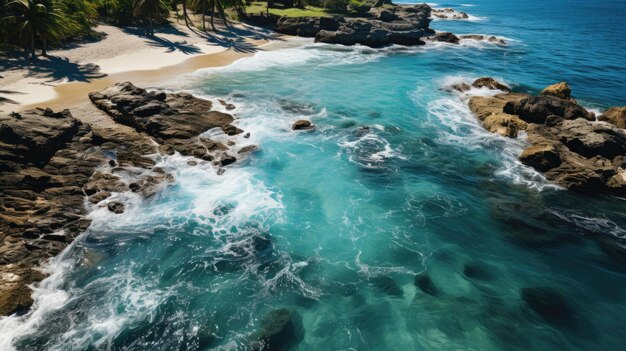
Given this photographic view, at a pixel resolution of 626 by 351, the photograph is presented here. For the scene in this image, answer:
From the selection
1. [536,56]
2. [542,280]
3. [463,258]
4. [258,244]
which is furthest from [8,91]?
[536,56]

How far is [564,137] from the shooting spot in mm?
29391

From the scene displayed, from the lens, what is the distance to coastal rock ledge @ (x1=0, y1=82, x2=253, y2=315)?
1692 cm

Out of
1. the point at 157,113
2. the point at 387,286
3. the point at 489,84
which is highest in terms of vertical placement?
the point at 489,84

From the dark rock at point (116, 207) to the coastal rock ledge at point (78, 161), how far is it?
0.18 feet

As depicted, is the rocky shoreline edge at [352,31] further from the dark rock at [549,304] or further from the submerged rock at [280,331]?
the submerged rock at [280,331]

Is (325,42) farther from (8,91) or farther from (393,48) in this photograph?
(8,91)

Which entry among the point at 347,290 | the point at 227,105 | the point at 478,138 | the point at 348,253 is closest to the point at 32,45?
the point at 227,105

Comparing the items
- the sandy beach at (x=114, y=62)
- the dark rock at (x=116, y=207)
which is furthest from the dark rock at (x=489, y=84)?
the dark rock at (x=116, y=207)

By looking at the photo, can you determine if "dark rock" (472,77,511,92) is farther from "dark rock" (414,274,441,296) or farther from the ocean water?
"dark rock" (414,274,441,296)

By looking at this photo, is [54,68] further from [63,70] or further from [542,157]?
[542,157]

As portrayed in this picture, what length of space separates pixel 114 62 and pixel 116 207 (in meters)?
29.4

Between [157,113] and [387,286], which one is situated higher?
[157,113]

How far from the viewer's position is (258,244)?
1920 centimetres

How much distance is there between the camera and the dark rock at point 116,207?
20.3 m
